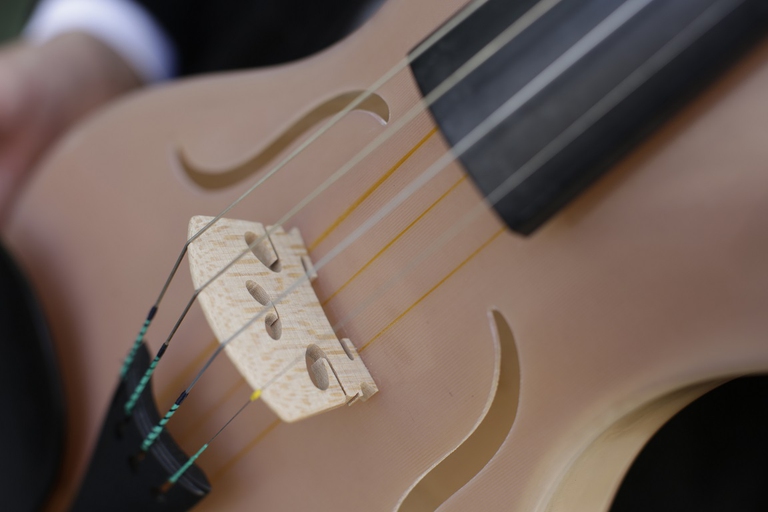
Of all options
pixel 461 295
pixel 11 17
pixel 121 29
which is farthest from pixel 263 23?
pixel 11 17

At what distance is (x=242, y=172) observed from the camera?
51 cm

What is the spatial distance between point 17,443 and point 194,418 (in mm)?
227

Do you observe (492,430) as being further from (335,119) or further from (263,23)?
(263,23)

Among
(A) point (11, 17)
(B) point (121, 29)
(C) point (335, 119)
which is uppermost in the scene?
(A) point (11, 17)

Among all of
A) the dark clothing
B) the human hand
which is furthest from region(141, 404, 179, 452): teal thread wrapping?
the dark clothing

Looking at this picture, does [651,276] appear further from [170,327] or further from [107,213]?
[107,213]

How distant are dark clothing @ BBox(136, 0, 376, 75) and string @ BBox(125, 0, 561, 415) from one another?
479 mm

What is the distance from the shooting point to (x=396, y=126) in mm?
423

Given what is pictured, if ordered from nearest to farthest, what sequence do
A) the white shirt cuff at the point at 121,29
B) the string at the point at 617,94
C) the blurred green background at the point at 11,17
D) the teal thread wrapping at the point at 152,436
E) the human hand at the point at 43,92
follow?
the string at the point at 617,94
the teal thread wrapping at the point at 152,436
the human hand at the point at 43,92
the white shirt cuff at the point at 121,29
the blurred green background at the point at 11,17

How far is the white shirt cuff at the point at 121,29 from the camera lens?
0.89 metres

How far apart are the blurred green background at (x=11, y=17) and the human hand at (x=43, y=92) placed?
556 millimetres

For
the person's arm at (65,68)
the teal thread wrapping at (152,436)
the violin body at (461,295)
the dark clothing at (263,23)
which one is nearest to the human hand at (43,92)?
the person's arm at (65,68)

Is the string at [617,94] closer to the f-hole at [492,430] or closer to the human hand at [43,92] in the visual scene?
the f-hole at [492,430]

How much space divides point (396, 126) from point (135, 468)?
32 cm
